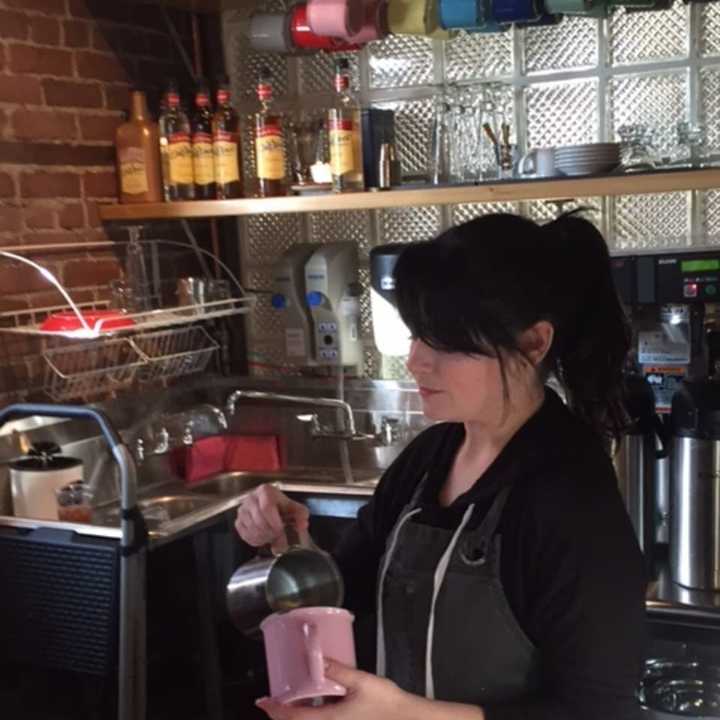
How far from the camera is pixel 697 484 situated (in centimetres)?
186

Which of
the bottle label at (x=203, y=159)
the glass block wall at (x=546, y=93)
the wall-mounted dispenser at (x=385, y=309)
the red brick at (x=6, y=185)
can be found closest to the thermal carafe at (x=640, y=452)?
the glass block wall at (x=546, y=93)

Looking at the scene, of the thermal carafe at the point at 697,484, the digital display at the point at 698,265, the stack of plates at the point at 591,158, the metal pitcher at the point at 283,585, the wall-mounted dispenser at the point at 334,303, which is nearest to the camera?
the metal pitcher at the point at 283,585

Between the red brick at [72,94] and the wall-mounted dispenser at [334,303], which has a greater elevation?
the red brick at [72,94]

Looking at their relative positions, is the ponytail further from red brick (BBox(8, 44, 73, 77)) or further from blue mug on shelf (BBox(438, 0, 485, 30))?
red brick (BBox(8, 44, 73, 77))

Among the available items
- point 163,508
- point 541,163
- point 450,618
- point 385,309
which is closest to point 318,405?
point 385,309

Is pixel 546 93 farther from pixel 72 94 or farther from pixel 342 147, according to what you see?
pixel 72 94

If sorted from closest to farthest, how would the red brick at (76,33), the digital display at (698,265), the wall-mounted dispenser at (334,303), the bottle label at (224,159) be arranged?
the digital display at (698,265) → the red brick at (76,33) → the bottle label at (224,159) → the wall-mounted dispenser at (334,303)

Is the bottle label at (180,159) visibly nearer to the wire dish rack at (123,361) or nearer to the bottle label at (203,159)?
→ the bottle label at (203,159)

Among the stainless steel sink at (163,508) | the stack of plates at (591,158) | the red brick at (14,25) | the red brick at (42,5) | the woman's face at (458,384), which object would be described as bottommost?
the stainless steel sink at (163,508)

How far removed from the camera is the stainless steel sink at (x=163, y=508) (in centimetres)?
227

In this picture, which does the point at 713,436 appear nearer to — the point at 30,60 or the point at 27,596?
the point at 27,596

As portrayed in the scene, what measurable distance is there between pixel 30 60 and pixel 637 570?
180 cm

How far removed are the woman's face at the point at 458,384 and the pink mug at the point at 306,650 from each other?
290 mm

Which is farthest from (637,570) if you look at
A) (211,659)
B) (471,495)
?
(211,659)
